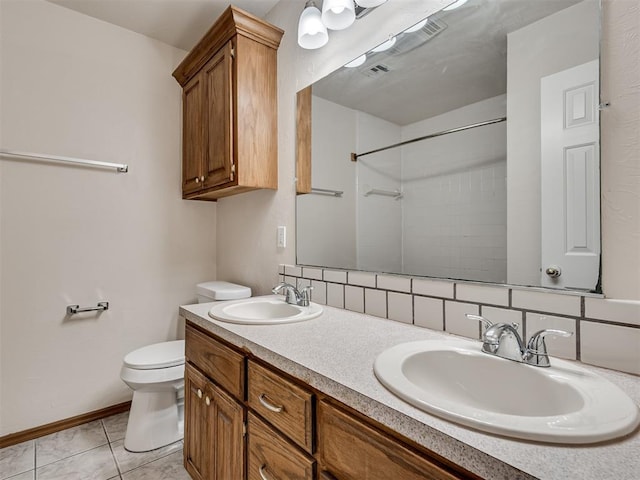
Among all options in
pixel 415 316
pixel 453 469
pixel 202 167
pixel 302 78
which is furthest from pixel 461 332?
pixel 202 167

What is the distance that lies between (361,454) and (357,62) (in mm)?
1415

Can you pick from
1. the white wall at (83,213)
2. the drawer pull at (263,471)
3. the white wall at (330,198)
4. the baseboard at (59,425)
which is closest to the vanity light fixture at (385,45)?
the white wall at (330,198)

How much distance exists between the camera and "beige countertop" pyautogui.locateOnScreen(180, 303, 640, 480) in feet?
1.44

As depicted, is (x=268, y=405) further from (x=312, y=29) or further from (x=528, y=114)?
(x=312, y=29)

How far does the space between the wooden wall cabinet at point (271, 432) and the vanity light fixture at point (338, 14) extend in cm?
134

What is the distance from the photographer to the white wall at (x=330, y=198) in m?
1.52

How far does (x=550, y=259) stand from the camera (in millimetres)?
871

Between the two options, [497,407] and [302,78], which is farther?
[302,78]

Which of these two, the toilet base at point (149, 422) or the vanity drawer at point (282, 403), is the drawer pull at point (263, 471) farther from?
the toilet base at point (149, 422)

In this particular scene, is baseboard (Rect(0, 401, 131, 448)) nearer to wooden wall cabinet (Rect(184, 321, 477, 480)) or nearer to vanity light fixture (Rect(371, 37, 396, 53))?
wooden wall cabinet (Rect(184, 321, 477, 480))

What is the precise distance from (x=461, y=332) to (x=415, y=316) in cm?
17

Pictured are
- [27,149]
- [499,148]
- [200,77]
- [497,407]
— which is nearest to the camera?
[497,407]

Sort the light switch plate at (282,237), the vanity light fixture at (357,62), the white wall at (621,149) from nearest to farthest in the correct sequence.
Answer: the white wall at (621,149), the vanity light fixture at (357,62), the light switch plate at (282,237)

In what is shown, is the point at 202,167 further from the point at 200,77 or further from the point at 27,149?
the point at 27,149
